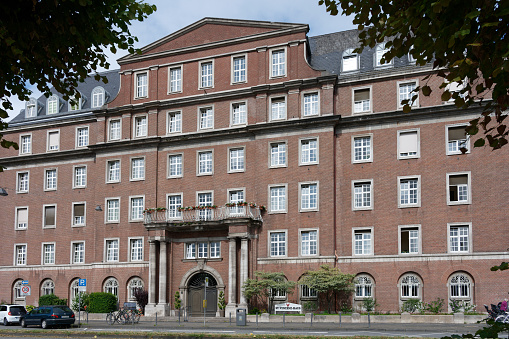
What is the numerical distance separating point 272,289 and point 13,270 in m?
24.7

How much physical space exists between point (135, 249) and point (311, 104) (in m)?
17.8

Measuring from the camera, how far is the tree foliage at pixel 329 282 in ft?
134

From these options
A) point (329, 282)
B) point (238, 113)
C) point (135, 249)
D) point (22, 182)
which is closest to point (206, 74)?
point (238, 113)

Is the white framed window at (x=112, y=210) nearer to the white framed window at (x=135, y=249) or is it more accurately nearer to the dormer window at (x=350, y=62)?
the white framed window at (x=135, y=249)

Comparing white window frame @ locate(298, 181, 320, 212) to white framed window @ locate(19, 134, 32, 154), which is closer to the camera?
white window frame @ locate(298, 181, 320, 212)

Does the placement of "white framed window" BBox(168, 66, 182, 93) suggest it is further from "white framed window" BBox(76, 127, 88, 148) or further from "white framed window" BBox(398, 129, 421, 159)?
"white framed window" BBox(398, 129, 421, 159)

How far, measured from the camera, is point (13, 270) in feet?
178

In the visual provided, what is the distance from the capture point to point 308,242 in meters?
43.8

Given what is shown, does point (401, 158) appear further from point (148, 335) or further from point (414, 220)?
point (148, 335)

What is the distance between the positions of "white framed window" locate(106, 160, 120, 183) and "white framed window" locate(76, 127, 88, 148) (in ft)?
12.8

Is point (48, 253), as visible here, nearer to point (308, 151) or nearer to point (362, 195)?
Answer: point (308, 151)

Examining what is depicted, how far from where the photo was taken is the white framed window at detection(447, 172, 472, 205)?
1588 inches

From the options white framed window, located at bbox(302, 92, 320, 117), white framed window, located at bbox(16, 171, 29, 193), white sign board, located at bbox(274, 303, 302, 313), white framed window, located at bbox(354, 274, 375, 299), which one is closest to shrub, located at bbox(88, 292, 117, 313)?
white framed window, located at bbox(16, 171, 29, 193)

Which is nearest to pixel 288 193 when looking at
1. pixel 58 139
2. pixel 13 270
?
pixel 58 139
